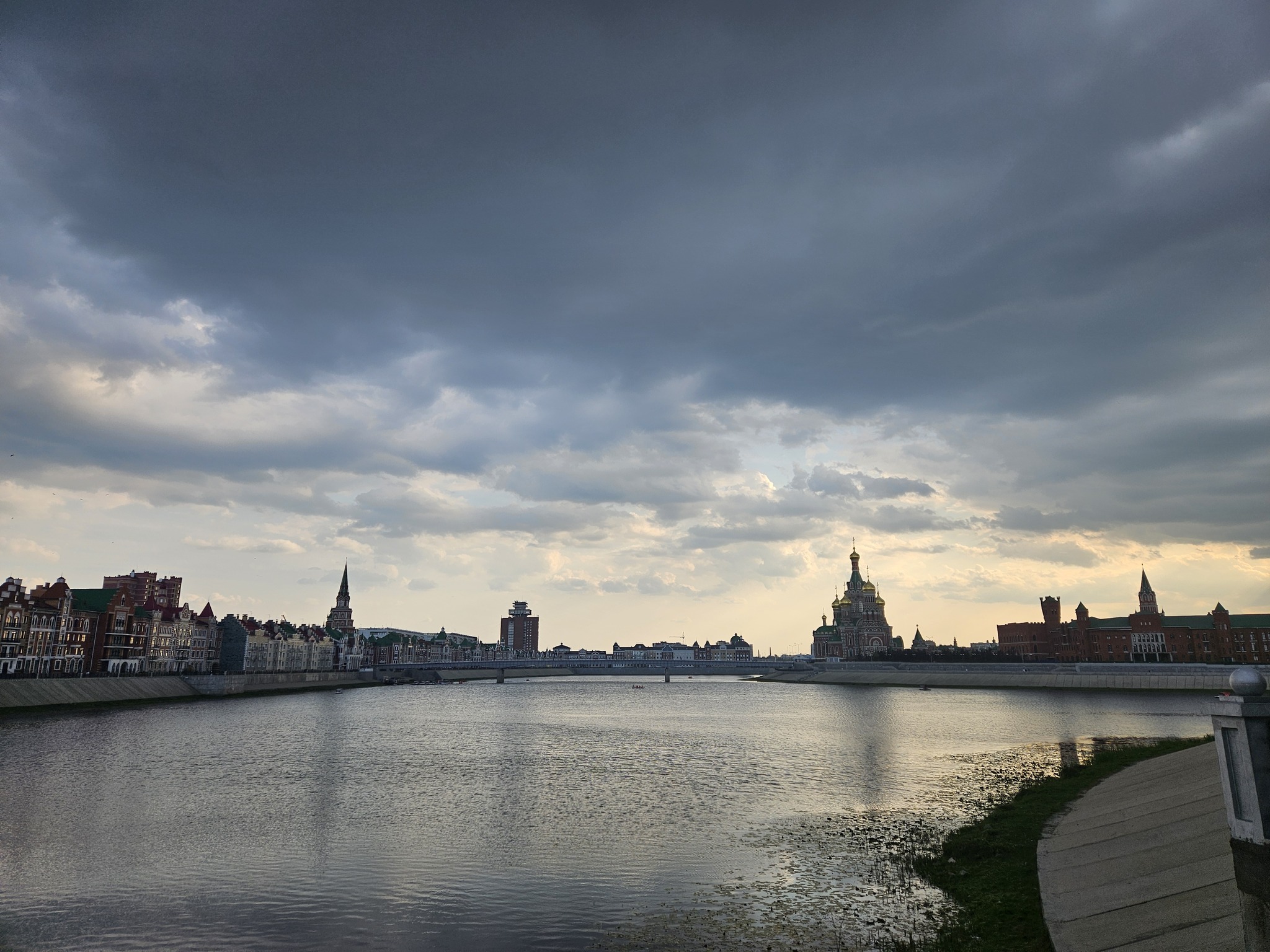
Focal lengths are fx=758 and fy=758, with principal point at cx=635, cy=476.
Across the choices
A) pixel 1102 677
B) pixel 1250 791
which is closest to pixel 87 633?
pixel 1250 791

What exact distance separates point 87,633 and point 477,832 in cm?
13501

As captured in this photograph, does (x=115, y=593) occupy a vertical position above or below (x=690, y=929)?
above

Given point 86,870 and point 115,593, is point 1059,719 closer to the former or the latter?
point 86,870

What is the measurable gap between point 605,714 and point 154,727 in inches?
2497

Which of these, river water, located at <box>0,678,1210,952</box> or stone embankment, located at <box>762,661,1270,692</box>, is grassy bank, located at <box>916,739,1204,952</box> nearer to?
river water, located at <box>0,678,1210,952</box>

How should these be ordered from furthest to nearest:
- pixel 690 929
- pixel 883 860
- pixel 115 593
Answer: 1. pixel 115 593
2. pixel 883 860
3. pixel 690 929

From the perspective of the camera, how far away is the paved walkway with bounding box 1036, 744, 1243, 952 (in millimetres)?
15586

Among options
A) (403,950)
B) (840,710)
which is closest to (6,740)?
(403,950)

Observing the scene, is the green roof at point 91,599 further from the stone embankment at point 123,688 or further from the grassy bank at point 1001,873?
the grassy bank at point 1001,873

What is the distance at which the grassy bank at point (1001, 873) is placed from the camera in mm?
19875

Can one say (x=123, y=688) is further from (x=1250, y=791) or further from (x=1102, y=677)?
(x=1102, y=677)

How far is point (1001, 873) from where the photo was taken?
Result: 25.8 metres

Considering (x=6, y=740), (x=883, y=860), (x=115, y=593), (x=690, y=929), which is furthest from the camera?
(x=115, y=593)

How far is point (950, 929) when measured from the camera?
21438 mm
